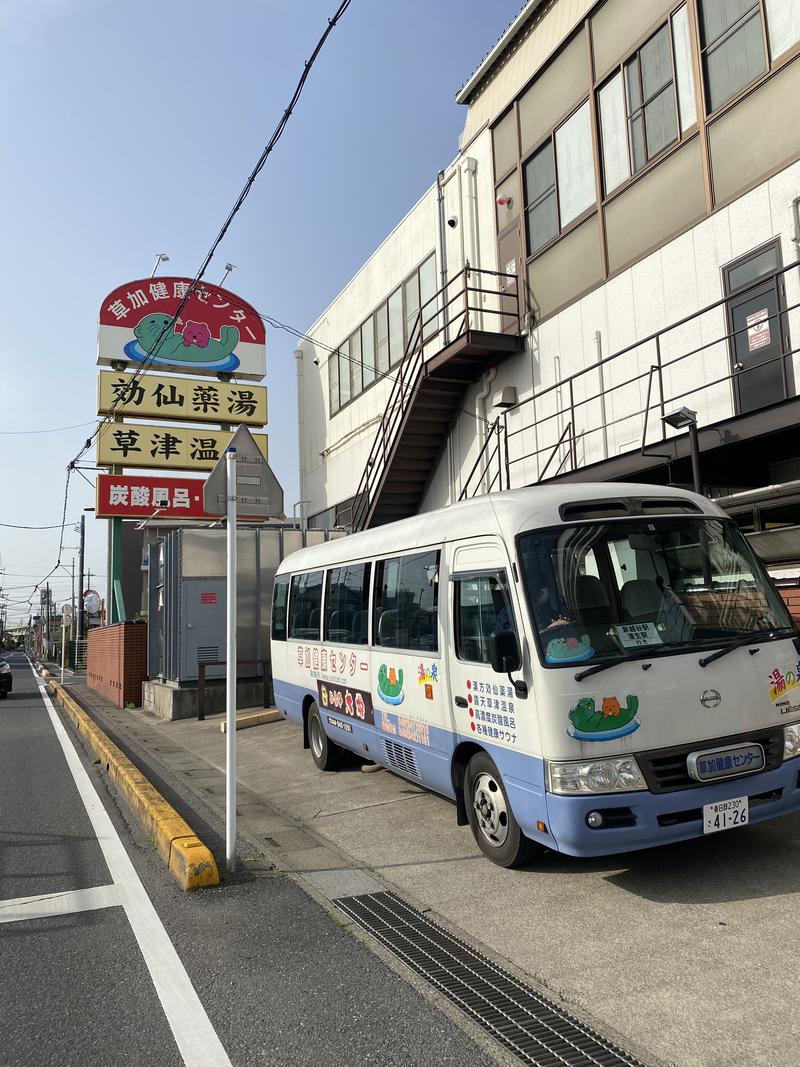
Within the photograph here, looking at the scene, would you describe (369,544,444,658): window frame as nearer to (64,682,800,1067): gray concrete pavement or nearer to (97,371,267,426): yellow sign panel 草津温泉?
(64,682,800,1067): gray concrete pavement

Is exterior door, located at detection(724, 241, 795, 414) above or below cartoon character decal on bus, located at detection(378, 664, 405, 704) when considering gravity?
above

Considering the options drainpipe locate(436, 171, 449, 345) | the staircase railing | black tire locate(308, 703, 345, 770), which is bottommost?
black tire locate(308, 703, 345, 770)

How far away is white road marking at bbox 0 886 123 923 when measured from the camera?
4711mm

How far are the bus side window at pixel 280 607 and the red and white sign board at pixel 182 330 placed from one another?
15.7 m

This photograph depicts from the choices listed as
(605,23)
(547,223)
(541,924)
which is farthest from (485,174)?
(541,924)

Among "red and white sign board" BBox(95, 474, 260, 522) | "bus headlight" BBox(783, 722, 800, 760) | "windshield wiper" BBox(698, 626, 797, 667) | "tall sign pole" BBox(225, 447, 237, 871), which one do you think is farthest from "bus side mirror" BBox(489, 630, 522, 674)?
"red and white sign board" BBox(95, 474, 260, 522)

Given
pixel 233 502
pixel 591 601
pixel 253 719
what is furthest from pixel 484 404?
pixel 591 601

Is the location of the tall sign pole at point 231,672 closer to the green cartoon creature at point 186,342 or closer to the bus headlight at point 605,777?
the bus headlight at point 605,777

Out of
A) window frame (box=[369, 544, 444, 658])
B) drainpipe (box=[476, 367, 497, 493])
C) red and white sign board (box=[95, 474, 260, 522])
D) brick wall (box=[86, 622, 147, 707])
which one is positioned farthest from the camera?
red and white sign board (box=[95, 474, 260, 522])

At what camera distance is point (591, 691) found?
14.3 feet

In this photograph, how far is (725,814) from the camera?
14.3 ft

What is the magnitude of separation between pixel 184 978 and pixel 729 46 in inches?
453

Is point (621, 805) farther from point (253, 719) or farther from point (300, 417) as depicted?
point (300, 417)

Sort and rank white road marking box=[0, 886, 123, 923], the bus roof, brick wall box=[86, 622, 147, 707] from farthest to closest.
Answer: brick wall box=[86, 622, 147, 707], the bus roof, white road marking box=[0, 886, 123, 923]
